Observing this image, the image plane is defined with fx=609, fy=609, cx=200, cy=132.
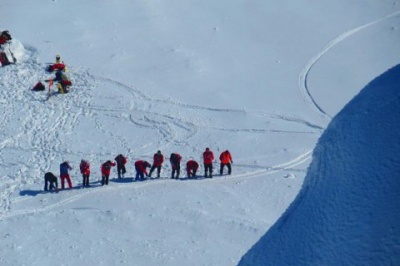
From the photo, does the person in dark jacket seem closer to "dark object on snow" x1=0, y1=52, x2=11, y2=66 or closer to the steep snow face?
"dark object on snow" x1=0, y1=52, x2=11, y2=66

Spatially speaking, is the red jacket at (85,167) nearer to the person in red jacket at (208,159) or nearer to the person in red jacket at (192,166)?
the person in red jacket at (192,166)

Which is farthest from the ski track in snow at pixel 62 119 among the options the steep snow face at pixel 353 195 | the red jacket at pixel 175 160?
the steep snow face at pixel 353 195

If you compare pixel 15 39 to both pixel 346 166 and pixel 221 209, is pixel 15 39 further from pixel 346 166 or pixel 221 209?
pixel 346 166

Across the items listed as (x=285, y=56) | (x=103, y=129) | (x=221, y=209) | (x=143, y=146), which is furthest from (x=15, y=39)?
(x=221, y=209)

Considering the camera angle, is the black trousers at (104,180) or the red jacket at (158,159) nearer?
the black trousers at (104,180)

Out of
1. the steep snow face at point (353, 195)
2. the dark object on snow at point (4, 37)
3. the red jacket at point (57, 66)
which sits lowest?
the steep snow face at point (353, 195)

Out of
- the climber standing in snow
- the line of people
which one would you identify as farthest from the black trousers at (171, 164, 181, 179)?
the climber standing in snow

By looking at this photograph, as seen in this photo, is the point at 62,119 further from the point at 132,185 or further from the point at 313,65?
the point at 313,65
